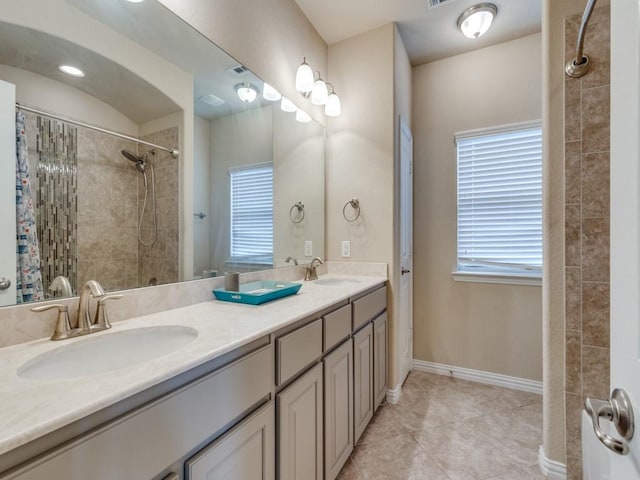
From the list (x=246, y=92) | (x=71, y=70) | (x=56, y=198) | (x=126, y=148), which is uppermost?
(x=246, y=92)

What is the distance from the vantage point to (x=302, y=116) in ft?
7.16

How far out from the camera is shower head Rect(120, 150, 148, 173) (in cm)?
110

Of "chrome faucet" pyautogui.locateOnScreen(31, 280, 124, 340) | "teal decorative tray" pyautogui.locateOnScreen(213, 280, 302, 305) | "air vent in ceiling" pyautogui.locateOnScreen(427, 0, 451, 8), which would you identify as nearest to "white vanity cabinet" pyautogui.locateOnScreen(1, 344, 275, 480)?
"teal decorative tray" pyautogui.locateOnScreen(213, 280, 302, 305)

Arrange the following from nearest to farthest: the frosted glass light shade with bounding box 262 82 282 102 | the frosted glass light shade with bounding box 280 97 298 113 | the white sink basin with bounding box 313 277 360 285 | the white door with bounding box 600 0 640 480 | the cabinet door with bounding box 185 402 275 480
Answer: the white door with bounding box 600 0 640 480
the cabinet door with bounding box 185 402 275 480
the frosted glass light shade with bounding box 262 82 282 102
the frosted glass light shade with bounding box 280 97 298 113
the white sink basin with bounding box 313 277 360 285

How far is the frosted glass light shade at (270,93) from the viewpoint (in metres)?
1.80

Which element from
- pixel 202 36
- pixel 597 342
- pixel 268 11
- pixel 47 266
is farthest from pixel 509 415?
pixel 268 11

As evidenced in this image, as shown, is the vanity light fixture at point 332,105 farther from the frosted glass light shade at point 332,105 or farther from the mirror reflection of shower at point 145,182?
the mirror reflection of shower at point 145,182

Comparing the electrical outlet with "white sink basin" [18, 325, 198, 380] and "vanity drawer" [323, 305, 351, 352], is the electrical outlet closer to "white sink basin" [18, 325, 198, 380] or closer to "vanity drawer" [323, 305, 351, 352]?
"vanity drawer" [323, 305, 351, 352]

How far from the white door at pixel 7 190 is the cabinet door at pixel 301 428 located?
0.86 metres

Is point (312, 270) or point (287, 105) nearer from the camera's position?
point (287, 105)

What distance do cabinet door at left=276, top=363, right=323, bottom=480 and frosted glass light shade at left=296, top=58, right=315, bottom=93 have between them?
5.79 ft

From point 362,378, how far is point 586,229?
134 centimetres

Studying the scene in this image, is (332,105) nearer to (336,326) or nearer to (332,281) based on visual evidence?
(332,281)

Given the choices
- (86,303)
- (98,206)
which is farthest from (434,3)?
(86,303)
